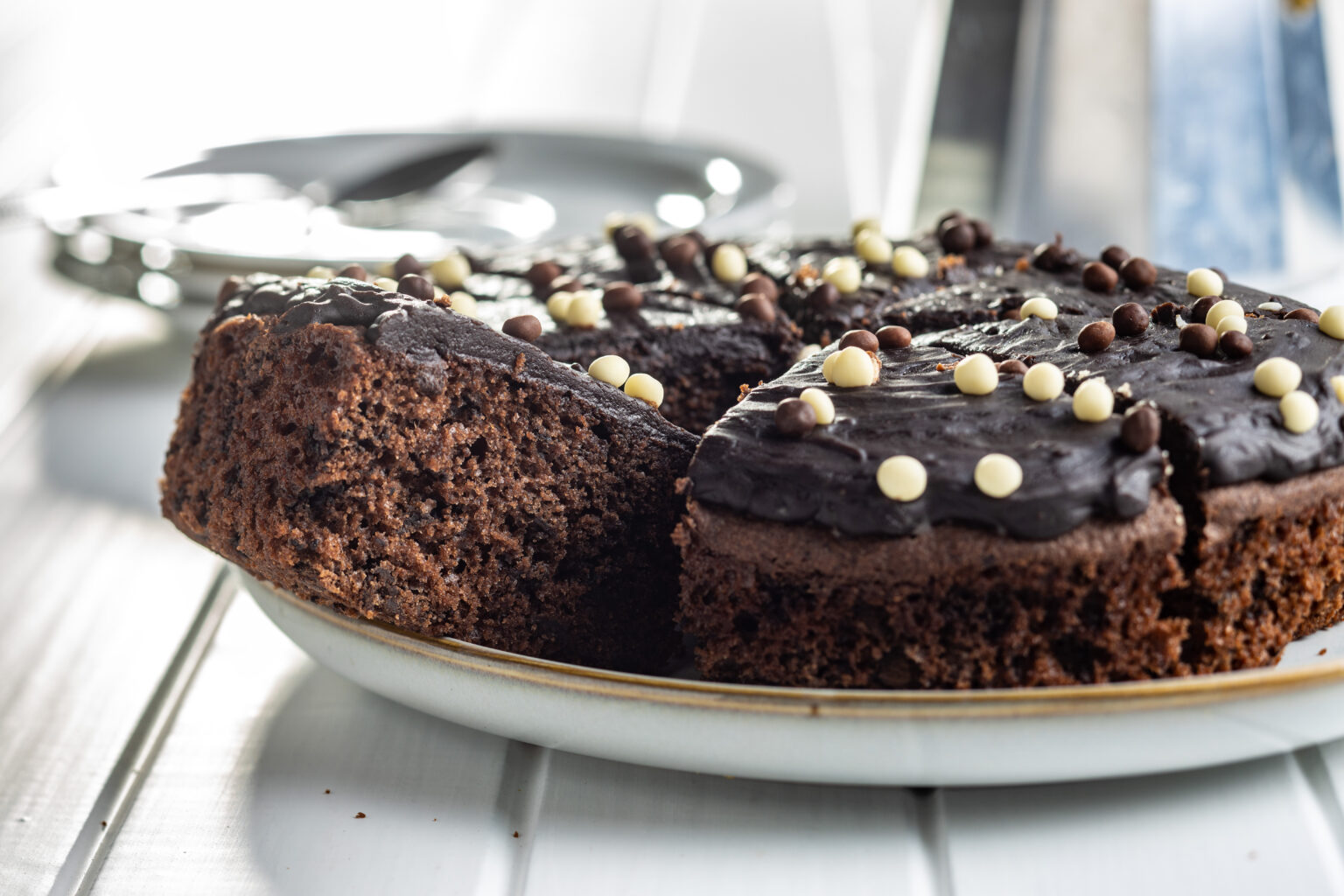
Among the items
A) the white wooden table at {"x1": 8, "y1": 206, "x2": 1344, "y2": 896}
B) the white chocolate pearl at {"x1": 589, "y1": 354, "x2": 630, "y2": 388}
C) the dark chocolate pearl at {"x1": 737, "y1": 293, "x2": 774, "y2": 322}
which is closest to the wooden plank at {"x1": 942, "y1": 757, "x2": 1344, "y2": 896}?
the white wooden table at {"x1": 8, "y1": 206, "x2": 1344, "y2": 896}

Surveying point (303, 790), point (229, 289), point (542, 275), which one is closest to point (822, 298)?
point (542, 275)

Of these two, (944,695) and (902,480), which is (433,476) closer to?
(902,480)

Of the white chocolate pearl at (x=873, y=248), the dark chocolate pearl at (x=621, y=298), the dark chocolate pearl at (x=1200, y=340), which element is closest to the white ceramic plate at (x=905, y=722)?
the dark chocolate pearl at (x=1200, y=340)

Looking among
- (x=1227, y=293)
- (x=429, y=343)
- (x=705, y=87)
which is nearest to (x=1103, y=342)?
(x=1227, y=293)

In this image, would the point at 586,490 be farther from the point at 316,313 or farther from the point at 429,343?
the point at 316,313

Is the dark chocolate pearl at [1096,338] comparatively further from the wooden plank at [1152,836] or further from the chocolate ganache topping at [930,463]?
the wooden plank at [1152,836]
